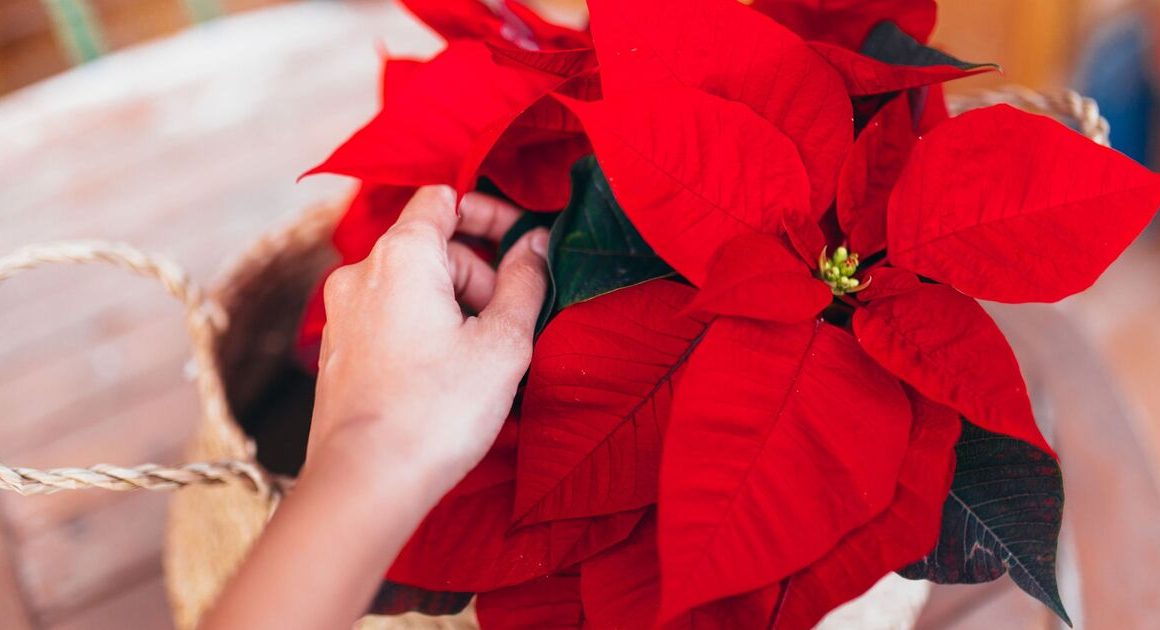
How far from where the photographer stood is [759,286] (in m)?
0.31

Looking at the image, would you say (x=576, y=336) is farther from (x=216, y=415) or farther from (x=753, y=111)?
(x=216, y=415)

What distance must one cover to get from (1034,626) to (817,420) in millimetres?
296

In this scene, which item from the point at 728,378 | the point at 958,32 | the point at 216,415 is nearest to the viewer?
the point at 728,378

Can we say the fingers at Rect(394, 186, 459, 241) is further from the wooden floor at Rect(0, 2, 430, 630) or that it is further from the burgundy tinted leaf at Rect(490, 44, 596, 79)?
the wooden floor at Rect(0, 2, 430, 630)

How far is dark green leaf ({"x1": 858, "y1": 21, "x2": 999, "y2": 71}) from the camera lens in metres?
0.39

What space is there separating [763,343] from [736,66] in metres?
0.11

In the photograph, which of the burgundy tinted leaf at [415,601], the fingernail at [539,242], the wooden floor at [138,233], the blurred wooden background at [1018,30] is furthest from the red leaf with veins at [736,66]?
the blurred wooden background at [1018,30]

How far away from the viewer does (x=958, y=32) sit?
1368 millimetres

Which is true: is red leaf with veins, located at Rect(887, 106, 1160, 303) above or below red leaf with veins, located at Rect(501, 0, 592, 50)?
below

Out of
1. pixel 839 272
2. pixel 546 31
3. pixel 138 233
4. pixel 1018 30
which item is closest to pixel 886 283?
pixel 839 272

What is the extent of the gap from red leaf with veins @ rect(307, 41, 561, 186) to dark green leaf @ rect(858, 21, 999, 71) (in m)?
0.16

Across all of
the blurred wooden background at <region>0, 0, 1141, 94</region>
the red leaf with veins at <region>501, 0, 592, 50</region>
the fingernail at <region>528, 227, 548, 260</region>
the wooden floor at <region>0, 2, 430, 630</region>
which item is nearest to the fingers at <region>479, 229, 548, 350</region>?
the fingernail at <region>528, 227, 548, 260</region>

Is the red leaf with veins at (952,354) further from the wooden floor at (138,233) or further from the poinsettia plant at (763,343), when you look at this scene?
the wooden floor at (138,233)

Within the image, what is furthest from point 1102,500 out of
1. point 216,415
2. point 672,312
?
point 216,415
